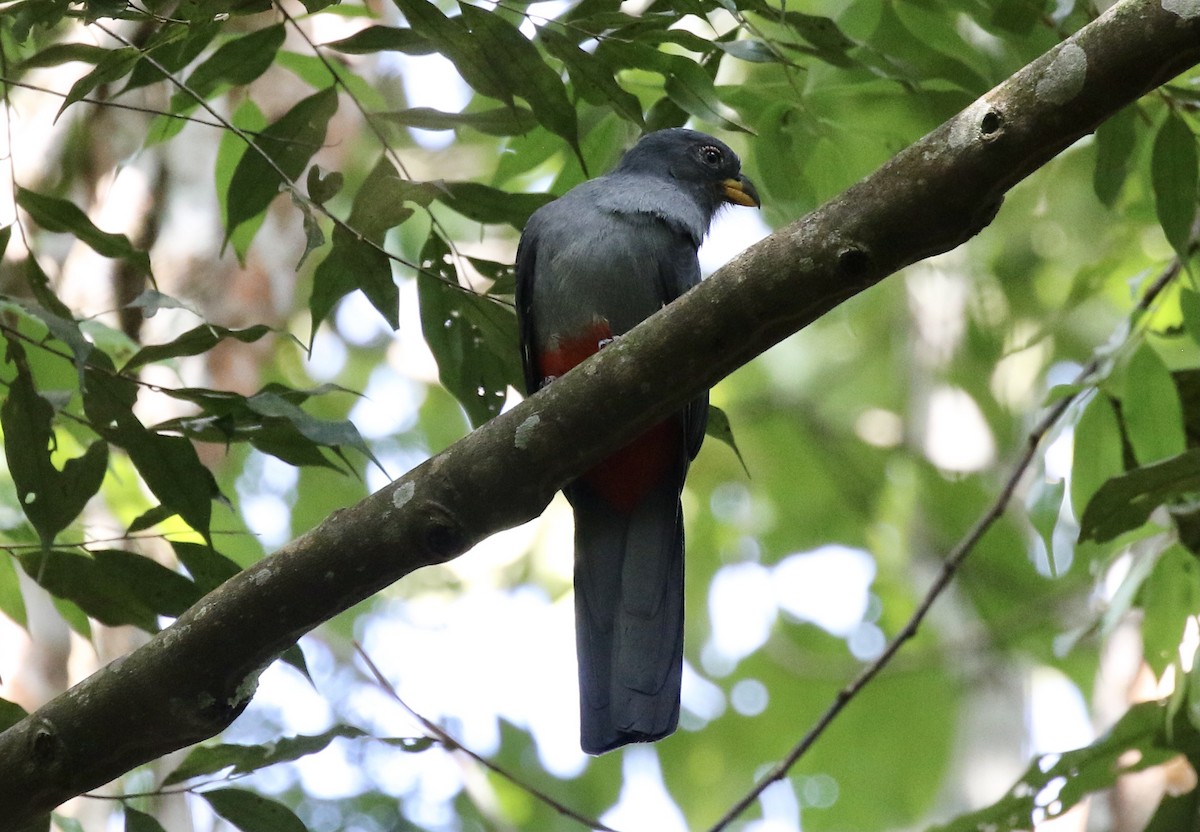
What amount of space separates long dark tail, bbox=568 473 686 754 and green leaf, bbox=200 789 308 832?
79 centimetres

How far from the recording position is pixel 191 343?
2.91 meters

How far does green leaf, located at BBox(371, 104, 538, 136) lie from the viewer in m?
3.21

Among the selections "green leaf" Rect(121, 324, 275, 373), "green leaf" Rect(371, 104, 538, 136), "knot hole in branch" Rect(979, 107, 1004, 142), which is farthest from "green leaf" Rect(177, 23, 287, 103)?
"knot hole in branch" Rect(979, 107, 1004, 142)

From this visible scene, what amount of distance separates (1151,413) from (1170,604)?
526 mm

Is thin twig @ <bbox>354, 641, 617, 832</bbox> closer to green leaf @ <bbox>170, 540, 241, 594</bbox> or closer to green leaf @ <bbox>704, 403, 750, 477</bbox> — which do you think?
green leaf @ <bbox>170, 540, 241, 594</bbox>

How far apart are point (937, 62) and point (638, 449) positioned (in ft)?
4.48

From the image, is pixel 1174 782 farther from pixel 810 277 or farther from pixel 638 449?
pixel 810 277

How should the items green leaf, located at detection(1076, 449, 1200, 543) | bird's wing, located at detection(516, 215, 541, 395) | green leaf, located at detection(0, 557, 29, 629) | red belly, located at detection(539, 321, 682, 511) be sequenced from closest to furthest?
green leaf, located at detection(1076, 449, 1200, 543), green leaf, located at detection(0, 557, 29, 629), red belly, located at detection(539, 321, 682, 511), bird's wing, located at detection(516, 215, 541, 395)

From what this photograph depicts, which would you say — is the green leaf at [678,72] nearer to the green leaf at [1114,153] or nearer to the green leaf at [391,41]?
the green leaf at [391,41]

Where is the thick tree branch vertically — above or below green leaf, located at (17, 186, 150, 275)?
below

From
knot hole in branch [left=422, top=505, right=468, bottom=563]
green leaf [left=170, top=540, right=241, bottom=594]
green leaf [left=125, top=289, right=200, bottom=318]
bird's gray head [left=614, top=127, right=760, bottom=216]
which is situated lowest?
knot hole in branch [left=422, top=505, right=468, bottom=563]

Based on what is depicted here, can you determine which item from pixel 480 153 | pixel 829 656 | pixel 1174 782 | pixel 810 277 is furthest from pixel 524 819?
pixel 810 277

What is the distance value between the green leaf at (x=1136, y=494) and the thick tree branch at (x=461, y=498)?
1.06 metres

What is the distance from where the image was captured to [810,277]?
7.82ft
